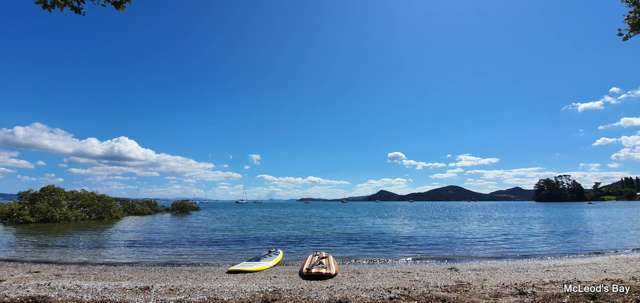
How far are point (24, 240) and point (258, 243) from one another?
827 inches

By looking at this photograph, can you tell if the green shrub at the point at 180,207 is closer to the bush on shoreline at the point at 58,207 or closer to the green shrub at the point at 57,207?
the bush on shoreline at the point at 58,207

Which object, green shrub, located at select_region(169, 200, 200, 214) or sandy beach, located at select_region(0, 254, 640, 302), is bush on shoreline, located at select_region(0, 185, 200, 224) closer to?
green shrub, located at select_region(169, 200, 200, 214)

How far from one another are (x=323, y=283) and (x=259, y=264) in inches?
220

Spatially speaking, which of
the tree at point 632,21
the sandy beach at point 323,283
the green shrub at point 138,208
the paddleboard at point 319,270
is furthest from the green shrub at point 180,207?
the tree at point 632,21

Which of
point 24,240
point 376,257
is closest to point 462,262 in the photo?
point 376,257

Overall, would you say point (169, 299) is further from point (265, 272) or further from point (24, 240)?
point (24, 240)

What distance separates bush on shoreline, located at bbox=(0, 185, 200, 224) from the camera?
53.2m

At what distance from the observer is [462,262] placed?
22375 mm

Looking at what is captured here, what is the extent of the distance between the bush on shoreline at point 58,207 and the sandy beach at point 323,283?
41.5m

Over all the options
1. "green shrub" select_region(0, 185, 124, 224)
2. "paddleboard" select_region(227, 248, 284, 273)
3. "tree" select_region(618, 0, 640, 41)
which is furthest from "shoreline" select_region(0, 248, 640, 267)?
"green shrub" select_region(0, 185, 124, 224)

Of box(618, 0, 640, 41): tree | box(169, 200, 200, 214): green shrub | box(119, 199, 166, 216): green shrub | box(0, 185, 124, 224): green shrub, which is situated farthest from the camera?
box(169, 200, 200, 214): green shrub

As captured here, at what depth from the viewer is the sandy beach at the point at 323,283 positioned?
Answer: 11.3m

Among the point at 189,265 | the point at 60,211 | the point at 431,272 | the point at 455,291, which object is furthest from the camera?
the point at 60,211

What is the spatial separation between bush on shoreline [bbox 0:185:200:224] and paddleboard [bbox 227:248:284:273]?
49379 mm
